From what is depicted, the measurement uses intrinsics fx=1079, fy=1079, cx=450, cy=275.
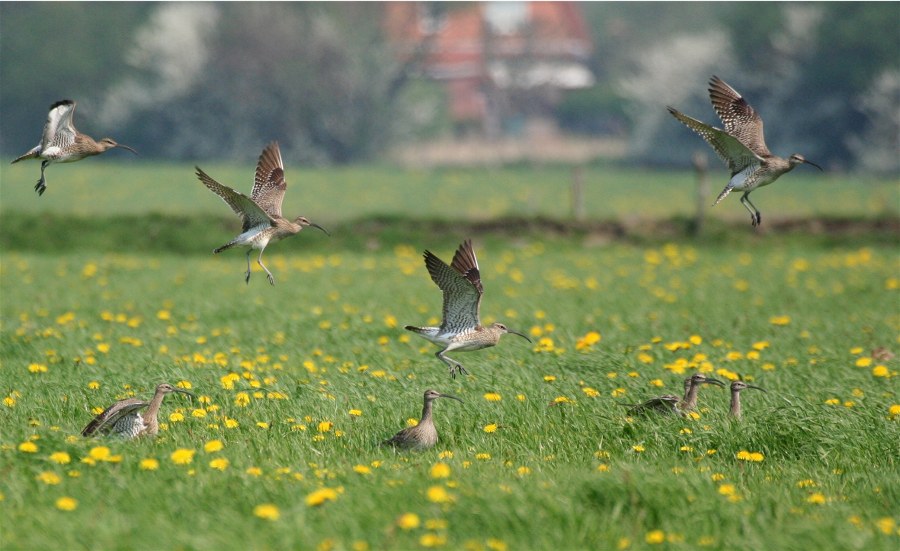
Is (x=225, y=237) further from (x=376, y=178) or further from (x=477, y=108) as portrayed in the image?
(x=477, y=108)

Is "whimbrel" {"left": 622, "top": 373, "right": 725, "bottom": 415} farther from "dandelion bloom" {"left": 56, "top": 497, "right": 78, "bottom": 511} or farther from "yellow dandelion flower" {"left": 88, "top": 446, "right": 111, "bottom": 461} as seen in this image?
"dandelion bloom" {"left": 56, "top": 497, "right": 78, "bottom": 511}

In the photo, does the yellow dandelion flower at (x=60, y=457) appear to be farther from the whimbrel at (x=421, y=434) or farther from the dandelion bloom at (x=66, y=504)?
the whimbrel at (x=421, y=434)

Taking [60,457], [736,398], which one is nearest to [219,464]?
[60,457]

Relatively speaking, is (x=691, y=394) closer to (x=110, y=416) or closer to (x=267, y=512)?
(x=267, y=512)

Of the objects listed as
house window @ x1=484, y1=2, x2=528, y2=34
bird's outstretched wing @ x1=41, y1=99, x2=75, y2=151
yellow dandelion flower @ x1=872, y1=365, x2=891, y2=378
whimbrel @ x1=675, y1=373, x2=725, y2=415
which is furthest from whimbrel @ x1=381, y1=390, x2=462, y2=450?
house window @ x1=484, y1=2, x2=528, y2=34

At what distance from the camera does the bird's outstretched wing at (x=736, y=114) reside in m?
7.94

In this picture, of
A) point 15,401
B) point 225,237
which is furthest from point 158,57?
point 15,401

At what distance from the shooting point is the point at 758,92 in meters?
63.9

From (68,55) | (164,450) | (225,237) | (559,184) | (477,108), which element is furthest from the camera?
(477,108)

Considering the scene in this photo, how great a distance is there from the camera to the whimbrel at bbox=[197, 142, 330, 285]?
7.79 metres

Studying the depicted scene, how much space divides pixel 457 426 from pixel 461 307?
109cm

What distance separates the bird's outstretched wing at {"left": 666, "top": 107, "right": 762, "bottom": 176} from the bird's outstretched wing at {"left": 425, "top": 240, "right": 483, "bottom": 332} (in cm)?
182

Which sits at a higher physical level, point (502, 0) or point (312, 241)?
point (502, 0)

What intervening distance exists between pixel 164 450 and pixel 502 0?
96277mm
